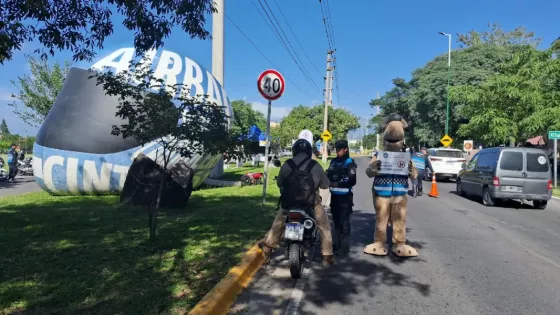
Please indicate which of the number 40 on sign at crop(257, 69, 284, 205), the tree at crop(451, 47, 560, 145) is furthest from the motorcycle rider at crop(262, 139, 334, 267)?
the tree at crop(451, 47, 560, 145)

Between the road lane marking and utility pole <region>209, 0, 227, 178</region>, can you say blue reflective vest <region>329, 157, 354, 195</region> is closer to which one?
the road lane marking

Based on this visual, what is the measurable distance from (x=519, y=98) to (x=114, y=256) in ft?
76.2

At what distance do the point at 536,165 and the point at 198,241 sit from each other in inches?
426

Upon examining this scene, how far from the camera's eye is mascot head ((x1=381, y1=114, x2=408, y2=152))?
264 inches

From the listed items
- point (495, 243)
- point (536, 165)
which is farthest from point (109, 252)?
point (536, 165)

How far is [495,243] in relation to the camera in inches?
311

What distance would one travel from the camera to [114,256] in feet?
19.2

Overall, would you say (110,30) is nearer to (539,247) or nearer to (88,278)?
(88,278)

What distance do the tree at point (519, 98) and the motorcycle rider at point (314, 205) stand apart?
1941cm

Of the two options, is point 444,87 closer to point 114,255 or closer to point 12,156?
point 12,156

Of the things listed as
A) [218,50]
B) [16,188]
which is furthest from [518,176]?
[16,188]

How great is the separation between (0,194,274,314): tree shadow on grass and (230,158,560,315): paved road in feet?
2.46

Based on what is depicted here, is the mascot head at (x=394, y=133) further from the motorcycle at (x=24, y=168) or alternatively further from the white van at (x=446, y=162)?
the motorcycle at (x=24, y=168)

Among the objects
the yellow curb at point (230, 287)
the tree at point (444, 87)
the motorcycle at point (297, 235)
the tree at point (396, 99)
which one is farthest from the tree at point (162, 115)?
the tree at point (396, 99)
